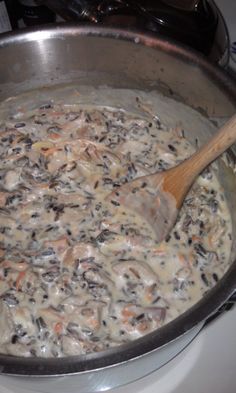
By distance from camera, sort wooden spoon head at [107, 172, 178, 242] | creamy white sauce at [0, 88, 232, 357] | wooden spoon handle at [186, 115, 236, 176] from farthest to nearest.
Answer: wooden spoon head at [107, 172, 178, 242] → creamy white sauce at [0, 88, 232, 357] → wooden spoon handle at [186, 115, 236, 176]

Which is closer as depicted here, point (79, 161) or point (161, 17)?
point (79, 161)

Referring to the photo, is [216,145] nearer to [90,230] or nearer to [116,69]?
[90,230]

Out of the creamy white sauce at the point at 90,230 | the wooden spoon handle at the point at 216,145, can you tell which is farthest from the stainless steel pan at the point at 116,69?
the wooden spoon handle at the point at 216,145

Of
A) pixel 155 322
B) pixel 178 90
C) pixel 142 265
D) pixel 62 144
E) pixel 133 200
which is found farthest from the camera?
pixel 62 144

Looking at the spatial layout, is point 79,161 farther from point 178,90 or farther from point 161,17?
point 161,17

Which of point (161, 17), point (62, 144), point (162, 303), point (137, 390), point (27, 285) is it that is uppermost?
point (161, 17)

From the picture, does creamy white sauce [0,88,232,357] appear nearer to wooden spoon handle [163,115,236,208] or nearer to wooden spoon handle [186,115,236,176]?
wooden spoon handle [163,115,236,208]

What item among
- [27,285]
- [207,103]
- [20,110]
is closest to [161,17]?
[207,103]

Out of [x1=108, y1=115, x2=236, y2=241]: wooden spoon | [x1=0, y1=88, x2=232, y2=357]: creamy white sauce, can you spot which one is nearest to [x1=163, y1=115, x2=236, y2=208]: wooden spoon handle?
[x1=108, y1=115, x2=236, y2=241]: wooden spoon
